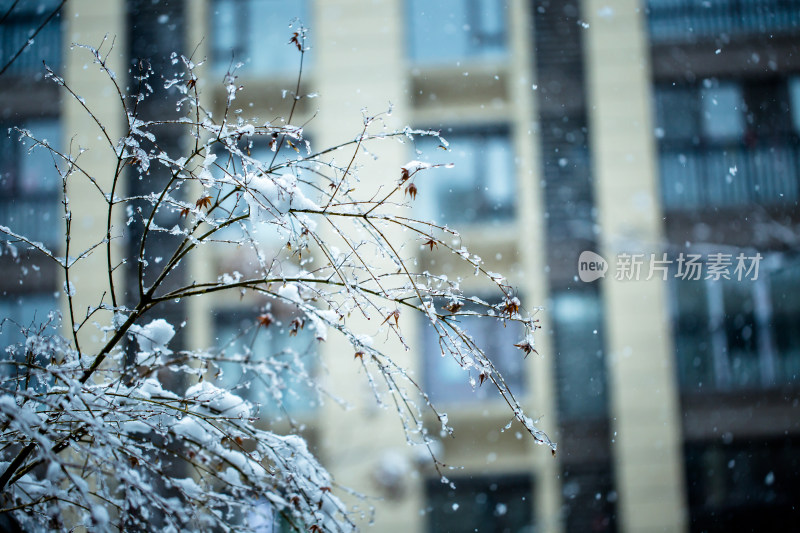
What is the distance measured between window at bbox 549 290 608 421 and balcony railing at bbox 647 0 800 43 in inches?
89.8

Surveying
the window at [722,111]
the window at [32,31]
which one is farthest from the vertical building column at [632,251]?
the window at [32,31]

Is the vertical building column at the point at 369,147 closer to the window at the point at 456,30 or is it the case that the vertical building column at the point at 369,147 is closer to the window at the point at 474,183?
the window at the point at 456,30

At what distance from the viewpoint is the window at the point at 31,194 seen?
4.16m

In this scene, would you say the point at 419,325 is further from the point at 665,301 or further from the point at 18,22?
the point at 18,22

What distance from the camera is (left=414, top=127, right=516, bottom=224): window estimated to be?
4.66 meters

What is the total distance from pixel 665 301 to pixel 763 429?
1319 mm

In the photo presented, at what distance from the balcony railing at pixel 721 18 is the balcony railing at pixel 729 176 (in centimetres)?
91

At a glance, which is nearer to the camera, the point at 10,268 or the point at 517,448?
the point at 10,268

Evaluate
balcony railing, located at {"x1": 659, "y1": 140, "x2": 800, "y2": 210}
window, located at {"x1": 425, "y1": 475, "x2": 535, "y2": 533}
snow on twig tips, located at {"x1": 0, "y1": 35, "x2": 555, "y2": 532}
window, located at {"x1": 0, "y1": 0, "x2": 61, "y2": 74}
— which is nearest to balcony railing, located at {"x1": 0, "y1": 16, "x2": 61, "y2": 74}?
window, located at {"x1": 0, "y1": 0, "x2": 61, "y2": 74}

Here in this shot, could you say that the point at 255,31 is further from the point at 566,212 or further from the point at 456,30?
the point at 566,212

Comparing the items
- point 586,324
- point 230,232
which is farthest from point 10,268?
point 586,324

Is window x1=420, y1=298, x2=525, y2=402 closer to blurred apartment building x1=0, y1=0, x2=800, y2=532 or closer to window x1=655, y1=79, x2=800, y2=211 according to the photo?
blurred apartment building x1=0, y1=0, x2=800, y2=532

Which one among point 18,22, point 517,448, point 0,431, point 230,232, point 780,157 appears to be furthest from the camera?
point 780,157

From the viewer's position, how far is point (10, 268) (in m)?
4.14
